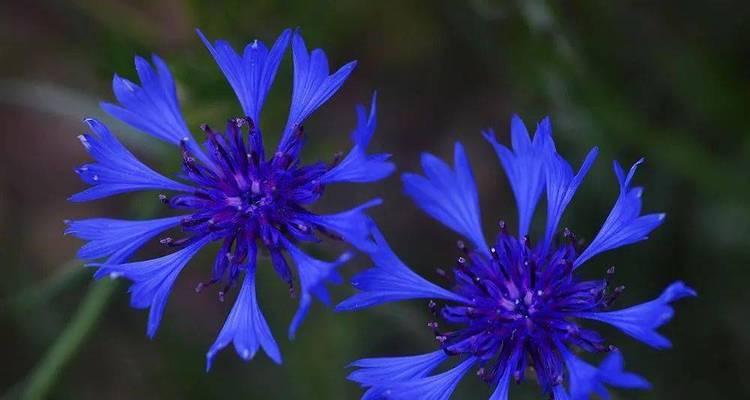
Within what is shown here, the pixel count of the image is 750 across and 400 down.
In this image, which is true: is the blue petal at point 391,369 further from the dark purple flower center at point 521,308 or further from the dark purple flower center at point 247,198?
the dark purple flower center at point 247,198

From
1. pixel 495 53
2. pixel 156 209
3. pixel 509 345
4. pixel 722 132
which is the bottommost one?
pixel 509 345

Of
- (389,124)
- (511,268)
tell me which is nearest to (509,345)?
(511,268)

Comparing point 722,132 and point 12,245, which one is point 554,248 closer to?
point 722,132

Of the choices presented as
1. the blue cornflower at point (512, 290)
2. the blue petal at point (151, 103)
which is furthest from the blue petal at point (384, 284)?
the blue petal at point (151, 103)

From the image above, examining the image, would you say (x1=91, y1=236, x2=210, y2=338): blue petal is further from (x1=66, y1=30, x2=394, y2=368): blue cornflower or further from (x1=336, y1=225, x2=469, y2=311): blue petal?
(x1=336, y1=225, x2=469, y2=311): blue petal

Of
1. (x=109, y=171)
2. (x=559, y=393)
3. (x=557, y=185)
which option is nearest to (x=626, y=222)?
(x=557, y=185)

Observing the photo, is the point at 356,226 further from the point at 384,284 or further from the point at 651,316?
the point at 651,316

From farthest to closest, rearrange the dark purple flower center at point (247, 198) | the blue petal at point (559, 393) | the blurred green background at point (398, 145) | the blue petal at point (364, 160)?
the blurred green background at point (398, 145)
the dark purple flower center at point (247, 198)
the blue petal at point (559, 393)
the blue petal at point (364, 160)
